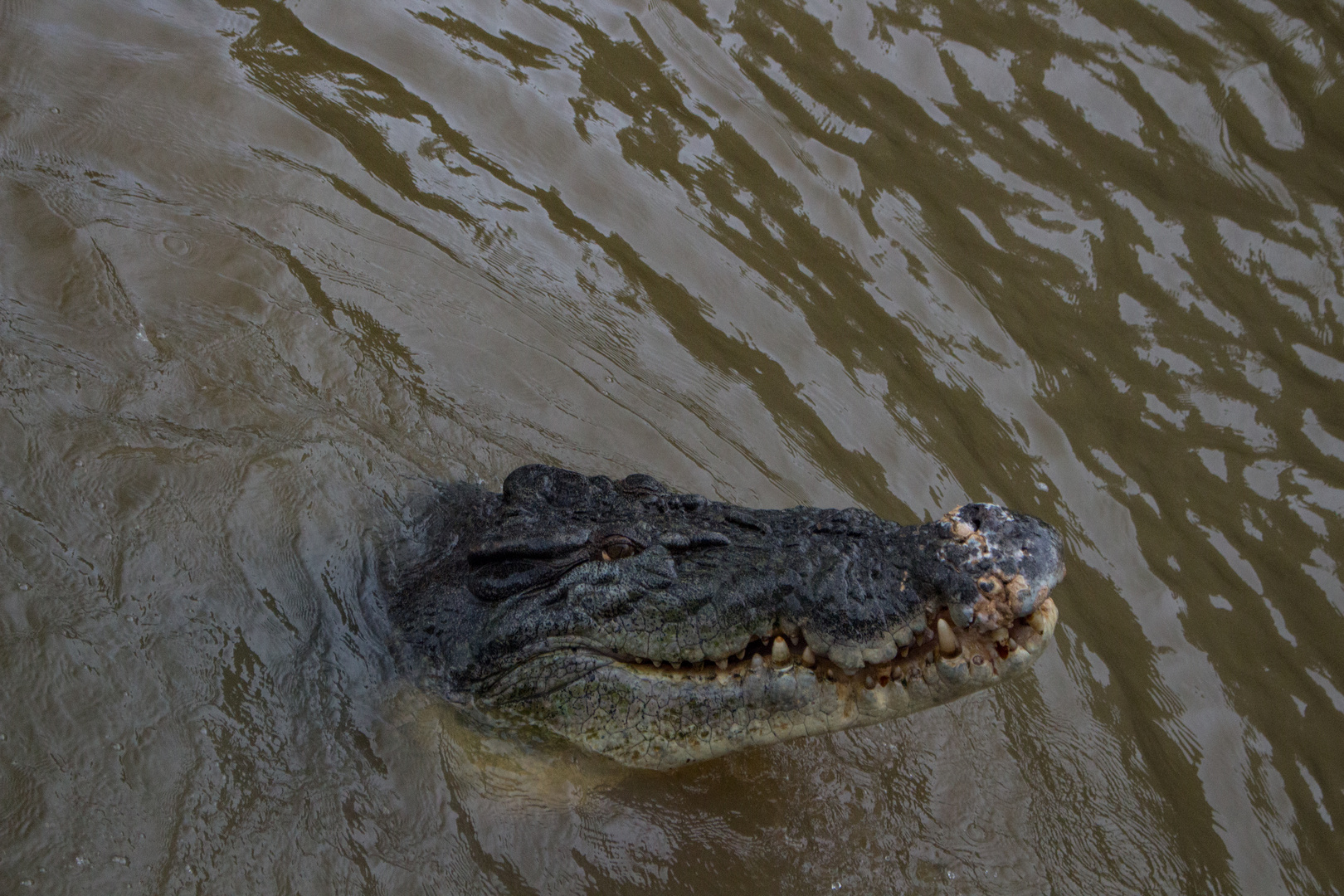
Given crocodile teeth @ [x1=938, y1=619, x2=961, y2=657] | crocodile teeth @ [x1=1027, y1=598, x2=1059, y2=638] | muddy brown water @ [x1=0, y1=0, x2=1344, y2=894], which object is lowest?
muddy brown water @ [x1=0, y1=0, x2=1344, y2=894]

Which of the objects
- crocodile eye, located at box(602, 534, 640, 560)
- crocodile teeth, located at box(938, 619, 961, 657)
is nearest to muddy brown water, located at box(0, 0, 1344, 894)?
crocodile eye, located at box(602, 534, 640, 560)

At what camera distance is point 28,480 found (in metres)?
3.73

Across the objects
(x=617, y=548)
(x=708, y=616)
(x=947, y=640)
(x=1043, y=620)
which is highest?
(x=1043, y=620)

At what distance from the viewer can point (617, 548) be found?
10.8 feet

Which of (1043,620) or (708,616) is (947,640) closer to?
(1043,620)

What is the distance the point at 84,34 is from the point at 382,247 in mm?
2115

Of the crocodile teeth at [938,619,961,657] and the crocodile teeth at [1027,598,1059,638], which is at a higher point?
the crocodile teeth at [1027,598,1059,638]

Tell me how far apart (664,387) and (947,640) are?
234cm

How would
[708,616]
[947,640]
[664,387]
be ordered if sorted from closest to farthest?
[947,640]
[708,616]
[664,387]

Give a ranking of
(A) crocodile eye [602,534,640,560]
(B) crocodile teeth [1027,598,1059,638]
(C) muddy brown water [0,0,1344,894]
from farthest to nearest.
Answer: (C) muddy brown water [0,0,1344,894] < (A) crocodile eye [602,534,640,560] < (B) crocodile teeth [1027,598,1059,638]

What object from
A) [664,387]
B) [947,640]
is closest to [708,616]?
[947,640]

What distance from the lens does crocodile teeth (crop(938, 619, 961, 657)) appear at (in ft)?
9.13

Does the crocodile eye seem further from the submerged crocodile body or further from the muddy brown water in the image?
the muddy brown water

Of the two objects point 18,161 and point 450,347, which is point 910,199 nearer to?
point 450,347
